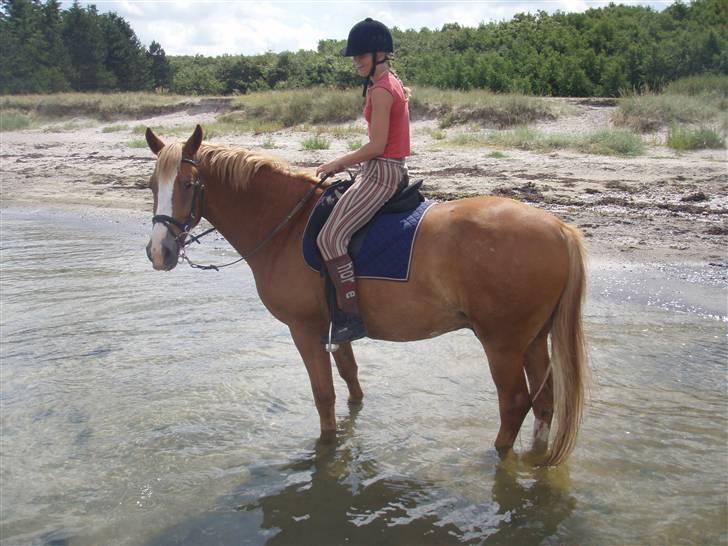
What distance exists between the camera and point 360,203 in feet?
13.6

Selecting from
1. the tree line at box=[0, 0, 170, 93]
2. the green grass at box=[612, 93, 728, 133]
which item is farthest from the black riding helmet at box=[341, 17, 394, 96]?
the tree line at box=[0, 0, 170, 93]

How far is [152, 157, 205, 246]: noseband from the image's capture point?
4148 mm

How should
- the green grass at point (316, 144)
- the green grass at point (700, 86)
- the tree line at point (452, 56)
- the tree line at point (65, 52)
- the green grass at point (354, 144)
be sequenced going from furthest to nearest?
the tree line at point (65, 52) → the tree line at point (452, 56) → the green grass at point (700, 86) → the green grass at point (316, 144) → the green grass at point (354, 144)

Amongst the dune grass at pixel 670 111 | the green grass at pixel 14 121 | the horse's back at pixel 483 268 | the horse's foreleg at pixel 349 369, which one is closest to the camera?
the horse's back at pixel 483 268

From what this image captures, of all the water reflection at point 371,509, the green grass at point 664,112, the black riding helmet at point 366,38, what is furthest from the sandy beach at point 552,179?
the black riding helmet at point 366,38

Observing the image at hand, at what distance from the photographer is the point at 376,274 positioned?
4168 mm

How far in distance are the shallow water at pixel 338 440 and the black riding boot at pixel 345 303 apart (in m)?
1.07

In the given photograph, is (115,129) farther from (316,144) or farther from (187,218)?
(187,218)

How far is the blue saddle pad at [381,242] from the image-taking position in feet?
13.4

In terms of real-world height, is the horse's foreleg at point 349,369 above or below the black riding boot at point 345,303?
below

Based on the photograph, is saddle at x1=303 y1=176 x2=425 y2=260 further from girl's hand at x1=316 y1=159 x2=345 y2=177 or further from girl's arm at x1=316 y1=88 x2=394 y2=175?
girl's arm at x1=316 y1=88 x2=394 y2=175

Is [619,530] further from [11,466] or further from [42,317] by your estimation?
[42,317]

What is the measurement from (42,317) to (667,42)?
22743 mm

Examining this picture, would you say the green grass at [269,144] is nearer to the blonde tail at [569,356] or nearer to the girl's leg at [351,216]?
the girl's leg at [351,216]
